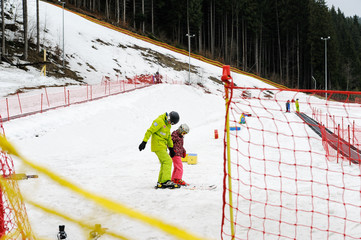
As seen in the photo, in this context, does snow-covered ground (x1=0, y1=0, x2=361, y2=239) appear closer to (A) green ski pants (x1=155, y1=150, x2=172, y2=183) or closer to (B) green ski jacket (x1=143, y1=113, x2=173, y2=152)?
(A) green ski pants (x1=155, y1=150, x2=172, y2=183)

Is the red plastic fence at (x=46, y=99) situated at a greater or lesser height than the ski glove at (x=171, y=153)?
lesser

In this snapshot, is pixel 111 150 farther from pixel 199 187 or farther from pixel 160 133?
pixel 199 187

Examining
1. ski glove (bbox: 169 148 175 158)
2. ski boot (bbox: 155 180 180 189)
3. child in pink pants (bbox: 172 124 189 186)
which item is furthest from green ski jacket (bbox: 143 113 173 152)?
ski boot (bbox: 155 180 180 189)

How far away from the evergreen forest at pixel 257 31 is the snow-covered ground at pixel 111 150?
21.6 meters

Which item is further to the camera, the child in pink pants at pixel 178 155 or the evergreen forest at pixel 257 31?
the evergreen forest at pixel 257 31

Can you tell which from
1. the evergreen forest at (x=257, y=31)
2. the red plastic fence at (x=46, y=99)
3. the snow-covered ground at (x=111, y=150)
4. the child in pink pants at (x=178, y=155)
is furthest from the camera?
the evergreen forest at (x=257, y=31)

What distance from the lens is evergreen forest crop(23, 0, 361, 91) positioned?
54.9 metres

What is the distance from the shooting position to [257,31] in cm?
6178

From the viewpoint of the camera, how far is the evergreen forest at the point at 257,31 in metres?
54.9

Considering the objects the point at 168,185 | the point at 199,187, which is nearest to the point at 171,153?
the point at 168,185

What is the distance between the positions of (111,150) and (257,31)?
5498cm

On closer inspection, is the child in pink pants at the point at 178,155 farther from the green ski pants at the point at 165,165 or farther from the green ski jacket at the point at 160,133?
the green ski jacket at the point at 160,133

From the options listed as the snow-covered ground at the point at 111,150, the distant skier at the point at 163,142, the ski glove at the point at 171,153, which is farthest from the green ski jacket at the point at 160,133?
the snow-covered ground at the point at 111,150

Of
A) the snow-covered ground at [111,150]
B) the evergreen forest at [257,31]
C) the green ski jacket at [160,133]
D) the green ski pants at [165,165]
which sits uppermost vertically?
the evergreen forest at [257,31]
